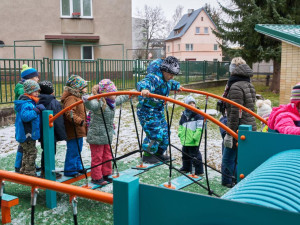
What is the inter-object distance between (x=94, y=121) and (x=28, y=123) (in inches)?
29.5

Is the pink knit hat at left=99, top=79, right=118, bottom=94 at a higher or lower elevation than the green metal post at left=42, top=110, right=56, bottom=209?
higher

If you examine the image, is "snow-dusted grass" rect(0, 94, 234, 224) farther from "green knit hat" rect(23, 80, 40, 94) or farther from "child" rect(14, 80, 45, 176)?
"green knit hat" rect(23, 80, 40, 94)

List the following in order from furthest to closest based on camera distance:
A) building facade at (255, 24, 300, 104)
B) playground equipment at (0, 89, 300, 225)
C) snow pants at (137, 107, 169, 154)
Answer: building facade at (255, 24, 300, 104) → snow pants at (137, 107, 169, 154) → playground equipment at (0, 89, 300, 225)

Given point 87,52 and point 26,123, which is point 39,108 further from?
point 87,52

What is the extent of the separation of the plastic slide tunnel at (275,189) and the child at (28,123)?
9.22 ft

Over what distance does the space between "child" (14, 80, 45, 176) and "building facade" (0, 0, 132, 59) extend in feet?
45.4

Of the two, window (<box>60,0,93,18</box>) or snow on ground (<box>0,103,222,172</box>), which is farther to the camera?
window (<box>60,0,93,18</box>)

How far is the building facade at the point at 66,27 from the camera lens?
17.2 meters

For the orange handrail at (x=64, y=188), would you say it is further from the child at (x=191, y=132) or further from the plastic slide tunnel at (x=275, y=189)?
the child at (x=191, y=132)

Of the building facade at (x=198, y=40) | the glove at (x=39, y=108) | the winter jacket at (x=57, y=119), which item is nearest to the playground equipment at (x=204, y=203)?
the glove at (x=39, y=108)

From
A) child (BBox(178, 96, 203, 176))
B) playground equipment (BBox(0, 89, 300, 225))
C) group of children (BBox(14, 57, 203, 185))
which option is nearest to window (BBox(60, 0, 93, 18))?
group of children (BBox(14, 57, 203, 185))

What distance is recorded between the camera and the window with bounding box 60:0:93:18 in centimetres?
1800

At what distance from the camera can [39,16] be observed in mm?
17500

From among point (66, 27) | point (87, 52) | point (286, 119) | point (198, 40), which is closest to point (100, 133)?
point (286, 119)
